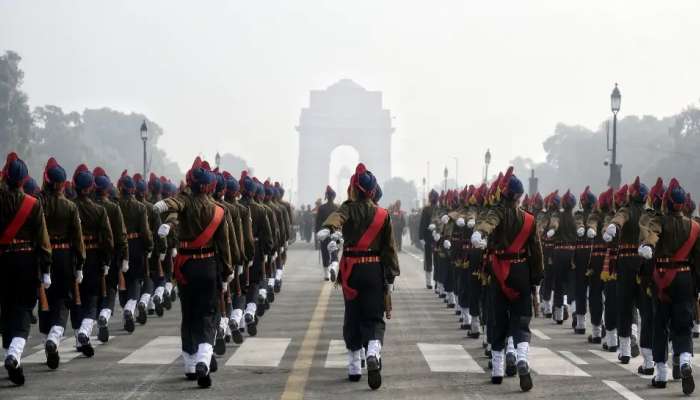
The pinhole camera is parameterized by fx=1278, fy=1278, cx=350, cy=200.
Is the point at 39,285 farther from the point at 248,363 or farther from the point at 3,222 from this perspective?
the point at 248,363

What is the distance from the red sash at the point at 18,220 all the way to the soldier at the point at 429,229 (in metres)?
13.4

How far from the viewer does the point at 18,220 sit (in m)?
12.1

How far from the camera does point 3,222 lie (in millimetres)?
12086

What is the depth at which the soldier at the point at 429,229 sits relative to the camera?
26294 millimetres

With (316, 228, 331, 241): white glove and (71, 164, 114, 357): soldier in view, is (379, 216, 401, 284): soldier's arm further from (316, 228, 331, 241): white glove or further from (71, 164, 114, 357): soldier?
(71, 164, 114, 357): soldier

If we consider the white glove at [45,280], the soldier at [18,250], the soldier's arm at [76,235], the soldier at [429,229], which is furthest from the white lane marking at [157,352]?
the soldier at [429,229]

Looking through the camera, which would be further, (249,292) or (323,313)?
(323,313)

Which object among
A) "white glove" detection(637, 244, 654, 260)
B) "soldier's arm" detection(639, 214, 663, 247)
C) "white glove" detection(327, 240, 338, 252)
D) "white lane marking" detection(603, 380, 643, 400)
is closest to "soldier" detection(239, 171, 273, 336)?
"white glove" detection(327, 240, 338, 252)

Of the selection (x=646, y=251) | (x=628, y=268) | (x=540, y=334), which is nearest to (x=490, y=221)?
(x=646, y=251)

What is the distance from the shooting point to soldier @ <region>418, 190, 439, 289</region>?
26.3 metres

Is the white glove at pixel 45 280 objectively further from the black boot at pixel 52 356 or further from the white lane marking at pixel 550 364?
the white lane marking at pixel 550 364

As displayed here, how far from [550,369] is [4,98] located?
7894 cm

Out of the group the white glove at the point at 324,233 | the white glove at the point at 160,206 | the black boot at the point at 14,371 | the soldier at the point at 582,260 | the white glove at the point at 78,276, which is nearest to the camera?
the black boot at the point at 14,371

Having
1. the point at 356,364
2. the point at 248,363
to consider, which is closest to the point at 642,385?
the point at 356,364
